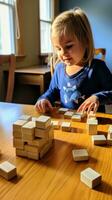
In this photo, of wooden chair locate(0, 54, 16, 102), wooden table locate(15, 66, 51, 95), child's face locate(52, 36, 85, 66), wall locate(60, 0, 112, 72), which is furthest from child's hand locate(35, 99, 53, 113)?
wall locate(60, 0, 112, 72)

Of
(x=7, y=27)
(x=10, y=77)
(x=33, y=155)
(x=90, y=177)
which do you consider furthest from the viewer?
(x=7, y=27)

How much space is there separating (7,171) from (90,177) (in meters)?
0.17

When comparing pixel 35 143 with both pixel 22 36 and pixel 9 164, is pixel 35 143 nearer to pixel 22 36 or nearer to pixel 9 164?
pixel 9 164

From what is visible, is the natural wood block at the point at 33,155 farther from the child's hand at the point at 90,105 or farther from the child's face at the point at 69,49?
the child's face at the point at 69,49

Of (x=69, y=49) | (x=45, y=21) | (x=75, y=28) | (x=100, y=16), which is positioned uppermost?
(x=100, y=16)

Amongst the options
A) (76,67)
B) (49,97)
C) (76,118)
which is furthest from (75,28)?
(76,118)

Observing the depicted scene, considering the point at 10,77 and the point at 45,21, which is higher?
the point at 45,21

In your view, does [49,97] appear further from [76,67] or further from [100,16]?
[100,16]

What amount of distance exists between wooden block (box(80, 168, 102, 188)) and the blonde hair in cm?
73

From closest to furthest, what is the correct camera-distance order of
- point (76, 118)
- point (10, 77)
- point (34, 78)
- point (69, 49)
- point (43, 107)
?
point (76, 118) < point (43, 107) < point (69, 49) < point (10, 77) < point (34, 78)

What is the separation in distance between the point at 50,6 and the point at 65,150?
11.6ft

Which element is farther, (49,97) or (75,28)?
(49,97)

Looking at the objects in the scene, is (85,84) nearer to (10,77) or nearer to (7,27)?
(10,77)

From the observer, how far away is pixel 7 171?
47 cm
